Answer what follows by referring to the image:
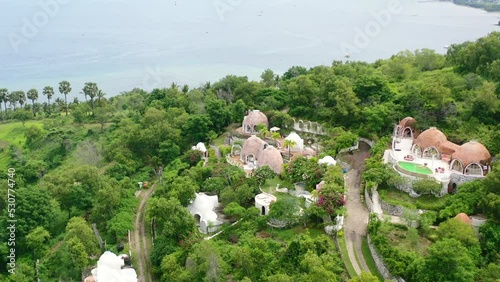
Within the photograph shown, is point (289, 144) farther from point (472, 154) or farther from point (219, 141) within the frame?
point (472, 154)

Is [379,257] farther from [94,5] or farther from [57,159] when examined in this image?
[94,5]

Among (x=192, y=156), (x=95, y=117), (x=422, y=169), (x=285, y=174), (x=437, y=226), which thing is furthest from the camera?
(x=95, y=117)

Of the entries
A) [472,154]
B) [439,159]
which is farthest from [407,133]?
[472,154]

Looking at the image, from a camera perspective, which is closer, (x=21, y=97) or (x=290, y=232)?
(x=290, y=232)

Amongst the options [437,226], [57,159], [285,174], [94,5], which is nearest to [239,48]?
[57,159]

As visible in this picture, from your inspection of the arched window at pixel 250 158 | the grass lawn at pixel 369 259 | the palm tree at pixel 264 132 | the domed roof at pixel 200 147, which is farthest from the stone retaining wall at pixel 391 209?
the domed roof at pixel 200 147

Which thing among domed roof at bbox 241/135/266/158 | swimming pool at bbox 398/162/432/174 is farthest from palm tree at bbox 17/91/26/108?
swimming pool at bbox 398/162/432/174

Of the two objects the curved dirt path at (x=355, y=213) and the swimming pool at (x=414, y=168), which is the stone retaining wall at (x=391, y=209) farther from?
the swimming pool at (x=414, y=168)
